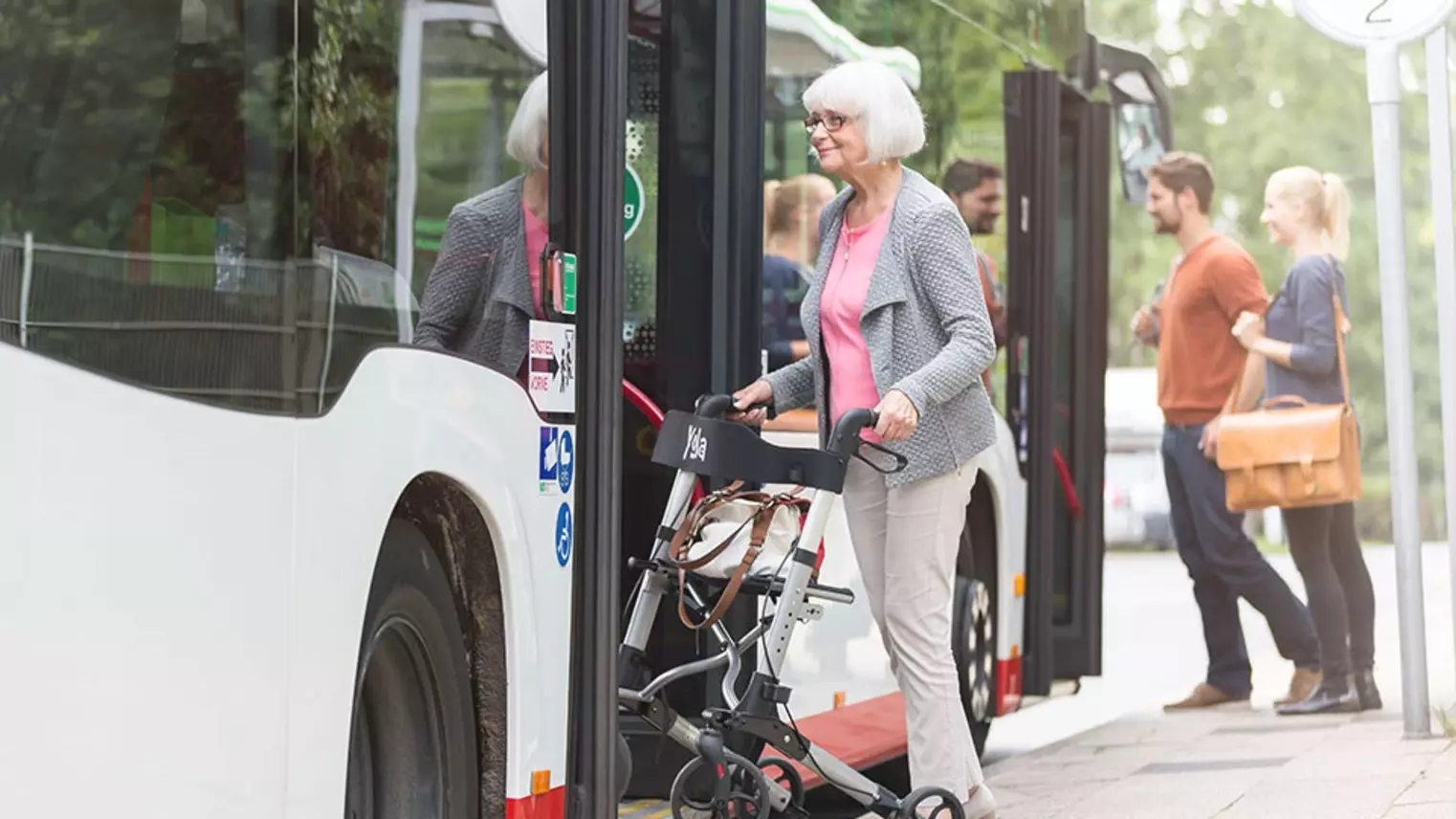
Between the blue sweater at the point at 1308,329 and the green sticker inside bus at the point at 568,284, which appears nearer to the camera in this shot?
the green sticker inside bus at the point at 568,284

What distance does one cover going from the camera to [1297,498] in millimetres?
9797

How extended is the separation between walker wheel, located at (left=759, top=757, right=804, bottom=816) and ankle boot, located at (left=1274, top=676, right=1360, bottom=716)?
4.56 m

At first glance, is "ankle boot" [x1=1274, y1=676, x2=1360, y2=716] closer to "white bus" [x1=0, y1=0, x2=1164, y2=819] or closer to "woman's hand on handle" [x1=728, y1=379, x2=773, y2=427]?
"white bus" [x1=0, y1=0, x2=1164, y2=819]

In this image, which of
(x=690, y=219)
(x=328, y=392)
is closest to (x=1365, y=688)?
(x=690, y=219)

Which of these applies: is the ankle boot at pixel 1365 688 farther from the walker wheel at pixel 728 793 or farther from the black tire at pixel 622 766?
the black tire at pixel 622 766

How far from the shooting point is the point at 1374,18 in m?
8.67

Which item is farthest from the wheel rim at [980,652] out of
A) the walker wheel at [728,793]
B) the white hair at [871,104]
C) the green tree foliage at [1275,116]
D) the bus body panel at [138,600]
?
the green tree foliage at [1275,116]

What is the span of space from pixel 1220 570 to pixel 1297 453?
1.99 ft

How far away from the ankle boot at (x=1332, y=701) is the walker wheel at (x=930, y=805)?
4.57 meters

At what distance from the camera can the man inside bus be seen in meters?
7.82

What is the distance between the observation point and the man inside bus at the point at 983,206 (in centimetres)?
782

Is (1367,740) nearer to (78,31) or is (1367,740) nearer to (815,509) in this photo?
(815,509)

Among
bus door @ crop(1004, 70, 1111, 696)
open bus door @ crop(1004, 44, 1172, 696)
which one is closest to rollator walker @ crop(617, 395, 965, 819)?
open bus door @ crop(1004, 44, 1172, 696)

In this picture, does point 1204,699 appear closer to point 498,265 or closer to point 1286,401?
point 1286,401
